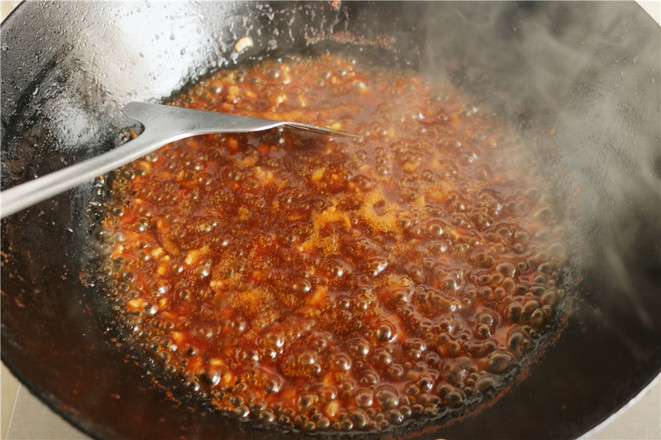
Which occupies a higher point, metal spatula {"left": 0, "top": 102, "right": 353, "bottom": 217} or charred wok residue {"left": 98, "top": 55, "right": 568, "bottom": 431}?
metal spatula {"left": 0, "top": 102, "right": 353, "bottom": 217}

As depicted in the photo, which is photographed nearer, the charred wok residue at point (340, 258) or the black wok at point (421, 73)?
the black wok at point (421, 73)

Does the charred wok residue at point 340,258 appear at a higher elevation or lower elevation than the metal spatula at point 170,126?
lower

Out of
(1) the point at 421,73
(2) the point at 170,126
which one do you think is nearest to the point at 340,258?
(2) the point at 170,126

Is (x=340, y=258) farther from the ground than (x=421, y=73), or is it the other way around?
(x=421, y=73)

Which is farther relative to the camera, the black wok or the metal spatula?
the metal spatula

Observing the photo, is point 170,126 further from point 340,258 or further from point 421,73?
point 421,73

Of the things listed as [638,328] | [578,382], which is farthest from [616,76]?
[578,382]
